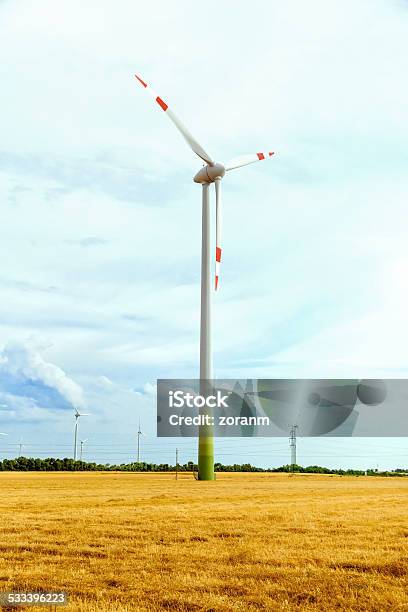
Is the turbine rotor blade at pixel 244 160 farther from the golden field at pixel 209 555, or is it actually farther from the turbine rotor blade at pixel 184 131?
the golden field at pixel 209 555

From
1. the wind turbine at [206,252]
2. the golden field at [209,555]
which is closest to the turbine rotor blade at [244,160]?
the wind turbine at [206,252]

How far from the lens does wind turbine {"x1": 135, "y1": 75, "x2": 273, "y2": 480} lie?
5850 centimetres

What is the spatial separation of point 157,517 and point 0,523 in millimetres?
6257

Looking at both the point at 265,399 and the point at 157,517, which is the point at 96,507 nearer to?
the point at 157,517

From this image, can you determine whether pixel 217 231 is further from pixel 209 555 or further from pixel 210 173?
pixel 209 555

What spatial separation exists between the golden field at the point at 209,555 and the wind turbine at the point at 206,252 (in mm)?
24066

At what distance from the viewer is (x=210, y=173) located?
64.2 m

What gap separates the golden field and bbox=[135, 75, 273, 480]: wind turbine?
2407cm

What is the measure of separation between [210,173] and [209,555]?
47900mm

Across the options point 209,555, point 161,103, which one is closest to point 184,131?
point 161,103

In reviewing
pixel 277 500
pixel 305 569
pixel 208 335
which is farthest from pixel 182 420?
pixel 305 569

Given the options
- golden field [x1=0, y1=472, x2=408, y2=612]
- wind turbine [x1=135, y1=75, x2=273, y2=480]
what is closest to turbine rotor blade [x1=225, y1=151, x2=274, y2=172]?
wind turbine [x1=135, y1=75, x2=273, y2=480]

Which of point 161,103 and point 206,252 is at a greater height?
point 161,103

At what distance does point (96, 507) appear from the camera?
3319 cm
